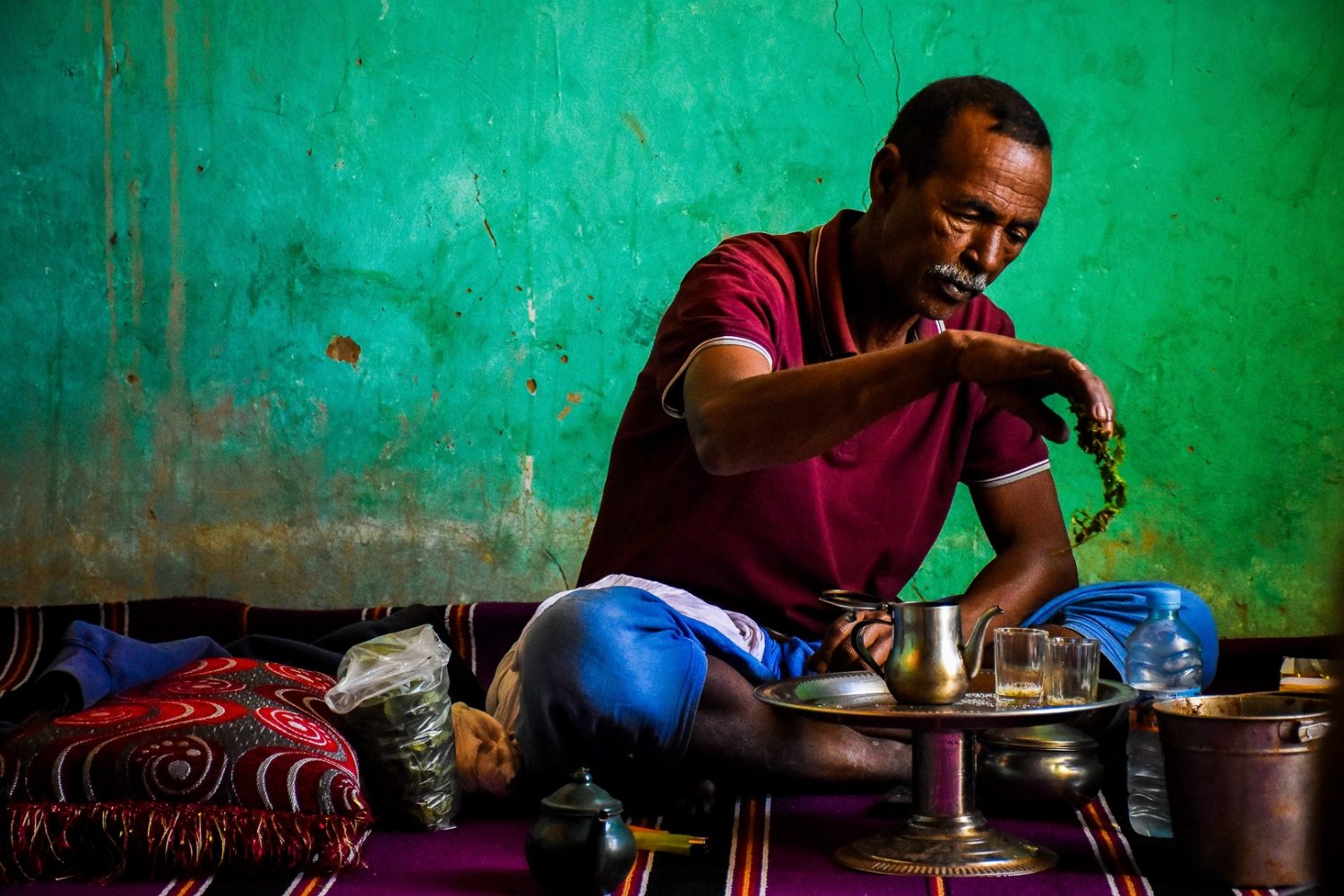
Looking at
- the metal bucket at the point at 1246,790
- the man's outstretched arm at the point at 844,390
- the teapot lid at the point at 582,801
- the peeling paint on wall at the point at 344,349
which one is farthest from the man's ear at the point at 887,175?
the peeling paint on wall at the point at 344,349

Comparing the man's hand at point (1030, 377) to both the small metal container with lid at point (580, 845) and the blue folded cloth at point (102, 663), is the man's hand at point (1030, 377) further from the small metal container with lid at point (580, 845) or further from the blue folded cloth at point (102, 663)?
the blue folded cloth at point (102, 663)

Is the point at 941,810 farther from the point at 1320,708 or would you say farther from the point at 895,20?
the point at 895,20

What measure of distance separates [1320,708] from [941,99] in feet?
4.77

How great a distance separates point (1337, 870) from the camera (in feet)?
1.99

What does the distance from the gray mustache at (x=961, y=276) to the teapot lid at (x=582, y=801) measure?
1.34m

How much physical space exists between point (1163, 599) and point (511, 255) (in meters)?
A: 2.14

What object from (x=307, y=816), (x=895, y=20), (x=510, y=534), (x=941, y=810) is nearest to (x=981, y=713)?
(x=941, y=810)

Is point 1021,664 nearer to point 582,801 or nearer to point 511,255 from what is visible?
point 582,801

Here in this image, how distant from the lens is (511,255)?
13.7 ft

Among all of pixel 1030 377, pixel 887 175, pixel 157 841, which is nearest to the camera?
pixel 1030 377

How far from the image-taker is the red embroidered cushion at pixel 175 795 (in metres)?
2.33

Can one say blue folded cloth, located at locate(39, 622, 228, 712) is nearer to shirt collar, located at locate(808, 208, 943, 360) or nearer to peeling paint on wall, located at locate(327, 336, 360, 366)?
peeling paint on wall, located at locate(327, 336, 360, 366)

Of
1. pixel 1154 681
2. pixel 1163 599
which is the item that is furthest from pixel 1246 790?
pixel 1163 599

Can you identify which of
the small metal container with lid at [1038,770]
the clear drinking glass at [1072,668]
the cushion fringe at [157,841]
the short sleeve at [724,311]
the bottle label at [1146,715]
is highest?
the short sleeve at [724,311]
